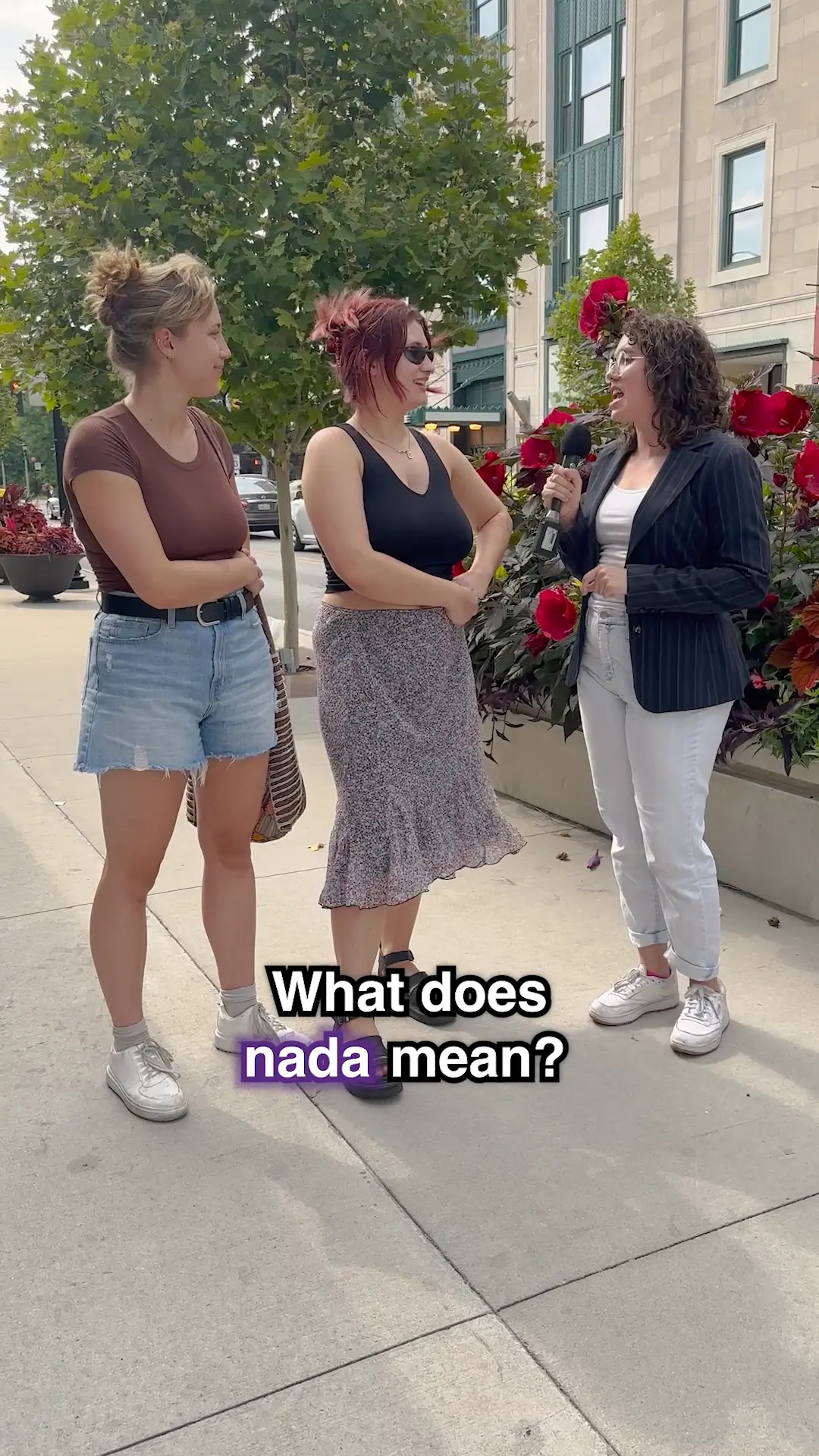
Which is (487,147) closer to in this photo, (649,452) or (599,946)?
(649,452)

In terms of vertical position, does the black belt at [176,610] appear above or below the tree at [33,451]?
below

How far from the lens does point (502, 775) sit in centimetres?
554

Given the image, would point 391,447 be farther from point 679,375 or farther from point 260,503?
point 260,503

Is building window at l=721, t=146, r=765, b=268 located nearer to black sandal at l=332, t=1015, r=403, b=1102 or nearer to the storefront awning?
the storefront awning

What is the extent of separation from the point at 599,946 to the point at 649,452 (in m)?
1.63

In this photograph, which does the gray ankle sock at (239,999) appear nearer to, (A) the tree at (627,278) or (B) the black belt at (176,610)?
(B) the black belt at (176,610)

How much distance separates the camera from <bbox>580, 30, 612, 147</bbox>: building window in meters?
30.0

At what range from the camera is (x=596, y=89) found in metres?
30.7

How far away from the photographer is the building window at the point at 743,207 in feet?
82.4

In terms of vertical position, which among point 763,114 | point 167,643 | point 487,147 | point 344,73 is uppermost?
point 763,114

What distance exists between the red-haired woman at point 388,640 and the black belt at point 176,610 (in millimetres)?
283

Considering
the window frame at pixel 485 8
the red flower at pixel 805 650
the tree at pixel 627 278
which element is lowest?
the red flower at pixel 805 650

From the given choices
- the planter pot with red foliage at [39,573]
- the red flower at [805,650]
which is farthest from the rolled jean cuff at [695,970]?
the planter pot with red foliage at [39,573]

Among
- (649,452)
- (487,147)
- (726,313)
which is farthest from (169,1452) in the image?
(726,313)
